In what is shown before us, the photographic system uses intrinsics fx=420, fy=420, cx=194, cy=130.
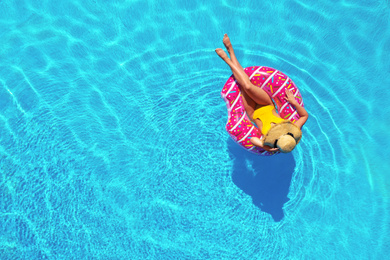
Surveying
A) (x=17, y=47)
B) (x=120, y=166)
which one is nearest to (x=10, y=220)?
(x=120, y=166)

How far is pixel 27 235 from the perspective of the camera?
4594 millimetres

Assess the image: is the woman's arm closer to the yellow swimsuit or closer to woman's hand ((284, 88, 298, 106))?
woman's hand ((284, 88, 298, 106))

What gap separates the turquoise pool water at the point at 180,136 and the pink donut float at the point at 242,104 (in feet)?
2.20

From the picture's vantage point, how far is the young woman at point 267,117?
380cm

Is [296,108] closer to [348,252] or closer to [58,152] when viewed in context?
[348,252]

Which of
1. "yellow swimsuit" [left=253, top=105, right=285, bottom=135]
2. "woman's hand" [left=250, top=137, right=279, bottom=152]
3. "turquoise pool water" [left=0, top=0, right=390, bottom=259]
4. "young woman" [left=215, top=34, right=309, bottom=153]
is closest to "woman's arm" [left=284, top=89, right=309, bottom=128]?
"young woman" [left=215, top=34, right=309, bottom=153]

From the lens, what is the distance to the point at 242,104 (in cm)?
432

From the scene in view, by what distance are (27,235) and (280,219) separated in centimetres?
281

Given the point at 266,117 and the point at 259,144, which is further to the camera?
the point at 266,117

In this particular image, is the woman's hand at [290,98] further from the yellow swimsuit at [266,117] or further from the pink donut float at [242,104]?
the yellow swimsuit at [266,117]

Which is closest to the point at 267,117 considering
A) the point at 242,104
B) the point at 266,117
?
the point at 266,117

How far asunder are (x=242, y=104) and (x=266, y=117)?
282 mm

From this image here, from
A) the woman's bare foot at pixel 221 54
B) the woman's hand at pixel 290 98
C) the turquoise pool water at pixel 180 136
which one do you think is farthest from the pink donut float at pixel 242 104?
the turquoise pool water at pixel 180 136

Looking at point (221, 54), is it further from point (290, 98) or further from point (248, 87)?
point (290, 98)
